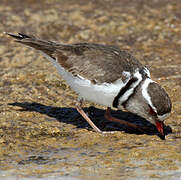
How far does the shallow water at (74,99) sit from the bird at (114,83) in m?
0.44

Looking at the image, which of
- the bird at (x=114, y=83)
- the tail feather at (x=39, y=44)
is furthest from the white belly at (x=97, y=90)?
the tail feather at (x=39, y=44)

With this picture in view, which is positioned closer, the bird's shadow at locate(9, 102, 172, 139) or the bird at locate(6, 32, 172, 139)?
the bird at locate(6, 32, 172, 139)

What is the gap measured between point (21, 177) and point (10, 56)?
4.80 m

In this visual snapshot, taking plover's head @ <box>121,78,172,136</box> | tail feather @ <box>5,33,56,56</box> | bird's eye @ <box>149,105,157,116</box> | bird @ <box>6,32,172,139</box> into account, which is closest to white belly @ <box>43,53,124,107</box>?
bird @ <box>6,32,172,139</box>

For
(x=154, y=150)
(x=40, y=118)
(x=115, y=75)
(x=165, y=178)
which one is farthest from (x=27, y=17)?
(x=165, y=178)

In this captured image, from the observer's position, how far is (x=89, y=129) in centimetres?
706

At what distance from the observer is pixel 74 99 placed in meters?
8.08

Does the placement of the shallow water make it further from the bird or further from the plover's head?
the bird

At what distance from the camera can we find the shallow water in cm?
569

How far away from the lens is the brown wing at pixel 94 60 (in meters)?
6.61

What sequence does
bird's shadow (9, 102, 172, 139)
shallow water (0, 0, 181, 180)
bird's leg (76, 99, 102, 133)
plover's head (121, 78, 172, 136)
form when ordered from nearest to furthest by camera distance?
shallow water (0, 0, 181, 180) < plover's head (121, 78, 172, 136) < bird's leg (76, 99, 102, 133) < bird's shadow (9, 102, 172, 139)

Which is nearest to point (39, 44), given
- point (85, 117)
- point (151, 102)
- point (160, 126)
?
point (85, 117)

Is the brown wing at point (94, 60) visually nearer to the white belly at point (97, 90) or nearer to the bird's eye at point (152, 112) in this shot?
the white belly at point (97, 90)

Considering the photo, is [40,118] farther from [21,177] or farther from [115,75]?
[21,177]
